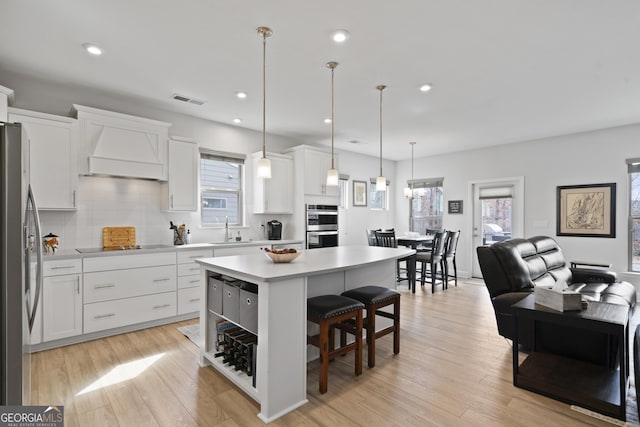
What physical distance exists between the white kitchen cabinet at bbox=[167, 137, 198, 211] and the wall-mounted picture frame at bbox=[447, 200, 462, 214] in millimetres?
5154

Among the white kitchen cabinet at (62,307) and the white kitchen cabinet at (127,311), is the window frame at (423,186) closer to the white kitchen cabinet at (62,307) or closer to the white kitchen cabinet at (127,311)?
the white kitchen cabinet at (127,311)

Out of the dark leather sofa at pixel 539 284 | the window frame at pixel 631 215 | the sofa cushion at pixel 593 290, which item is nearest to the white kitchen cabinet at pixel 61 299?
the dark leather sofa at pixel 539 284

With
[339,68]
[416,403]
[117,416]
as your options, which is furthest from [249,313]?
[339,68]

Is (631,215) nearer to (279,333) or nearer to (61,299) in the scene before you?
(279,333)

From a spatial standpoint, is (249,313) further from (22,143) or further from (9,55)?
(9,55)

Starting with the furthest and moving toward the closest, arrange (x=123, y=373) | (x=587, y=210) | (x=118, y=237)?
(x=587, y=210) → (x=118, y=237) → (x=123, y=373)

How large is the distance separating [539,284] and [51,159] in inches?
196

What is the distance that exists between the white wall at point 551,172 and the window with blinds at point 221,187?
4397 millimetres

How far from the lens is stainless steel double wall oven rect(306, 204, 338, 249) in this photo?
5355 millimetres

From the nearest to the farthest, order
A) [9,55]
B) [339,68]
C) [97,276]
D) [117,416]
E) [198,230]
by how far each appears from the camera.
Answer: [117,416], [9,55], [339,68], [97,276], [198,230]

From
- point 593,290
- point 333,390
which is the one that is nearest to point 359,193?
point 593,290

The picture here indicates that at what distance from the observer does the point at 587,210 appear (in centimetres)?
527

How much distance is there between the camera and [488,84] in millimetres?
3459

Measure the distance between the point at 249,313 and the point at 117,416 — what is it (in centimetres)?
100
